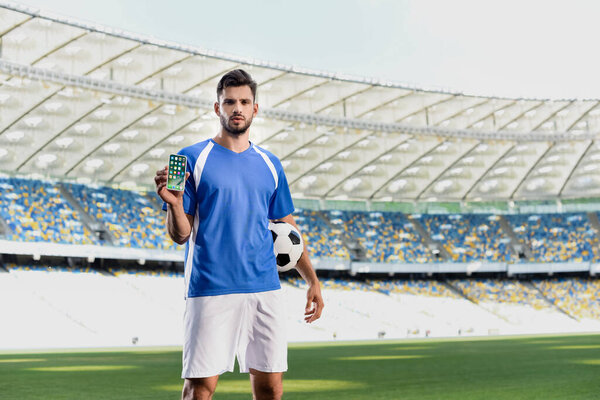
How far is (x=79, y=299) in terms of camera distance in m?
39.6

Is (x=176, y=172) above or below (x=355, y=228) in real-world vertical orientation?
above

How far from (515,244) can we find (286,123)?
26267 mm

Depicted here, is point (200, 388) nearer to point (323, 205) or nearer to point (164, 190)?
point (164, 190)

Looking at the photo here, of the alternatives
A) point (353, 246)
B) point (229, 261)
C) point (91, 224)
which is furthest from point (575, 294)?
point (229, 261)

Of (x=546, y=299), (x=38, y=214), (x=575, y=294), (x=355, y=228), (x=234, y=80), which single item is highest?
(x=234, y=80)

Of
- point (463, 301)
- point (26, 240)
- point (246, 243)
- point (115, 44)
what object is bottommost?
point (463, 301)

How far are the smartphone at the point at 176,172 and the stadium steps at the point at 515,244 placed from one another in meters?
59.0

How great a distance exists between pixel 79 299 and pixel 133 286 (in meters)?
5.09

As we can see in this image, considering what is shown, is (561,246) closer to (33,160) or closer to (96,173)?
(96,173)

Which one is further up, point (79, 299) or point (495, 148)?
point (495, 148)

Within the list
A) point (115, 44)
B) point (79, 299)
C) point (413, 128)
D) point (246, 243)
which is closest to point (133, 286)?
point (79, 299)

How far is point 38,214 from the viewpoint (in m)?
45.3

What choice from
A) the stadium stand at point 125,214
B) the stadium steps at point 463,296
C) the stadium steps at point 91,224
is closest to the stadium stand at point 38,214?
the stadium steps at point 91,224

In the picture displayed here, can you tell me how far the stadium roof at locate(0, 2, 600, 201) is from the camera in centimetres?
3600
